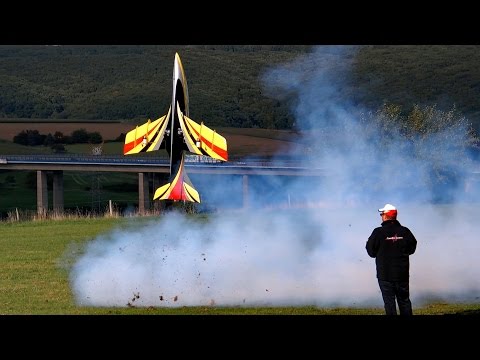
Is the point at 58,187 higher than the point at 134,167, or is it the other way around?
the point at 58,187

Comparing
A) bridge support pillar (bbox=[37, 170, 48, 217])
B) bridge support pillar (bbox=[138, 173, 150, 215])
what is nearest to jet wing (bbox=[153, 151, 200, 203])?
bridge support pillar (bbox=[138, 173, 150, 215])

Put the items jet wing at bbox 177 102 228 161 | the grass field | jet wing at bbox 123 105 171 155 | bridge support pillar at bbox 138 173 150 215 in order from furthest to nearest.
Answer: bridge support pillar at bbox 138 173 150 215 < jet wing at bbox 123 105 171 155 < jet wing at bbox 177 102 228 161 < the grass field

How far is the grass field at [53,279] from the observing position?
83.9 ft

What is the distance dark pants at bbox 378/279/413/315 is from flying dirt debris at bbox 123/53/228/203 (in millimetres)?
10622

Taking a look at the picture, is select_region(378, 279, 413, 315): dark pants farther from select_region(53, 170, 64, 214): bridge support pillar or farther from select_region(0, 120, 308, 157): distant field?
select_region(53, 170, 64, 214): bridge support pillar

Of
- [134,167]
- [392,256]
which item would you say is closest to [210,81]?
[134,167]

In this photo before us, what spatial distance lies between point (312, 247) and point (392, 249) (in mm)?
10224

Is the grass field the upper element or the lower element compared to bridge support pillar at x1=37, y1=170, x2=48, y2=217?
lower

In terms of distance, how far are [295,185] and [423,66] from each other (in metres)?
58.8

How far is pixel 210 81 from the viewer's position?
74.4 metres

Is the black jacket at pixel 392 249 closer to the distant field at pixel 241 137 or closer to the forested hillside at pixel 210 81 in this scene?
the forested hillside at pixel 210 81

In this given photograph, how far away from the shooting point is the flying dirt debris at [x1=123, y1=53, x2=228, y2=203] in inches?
1229

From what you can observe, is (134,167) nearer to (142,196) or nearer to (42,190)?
(142,196)
